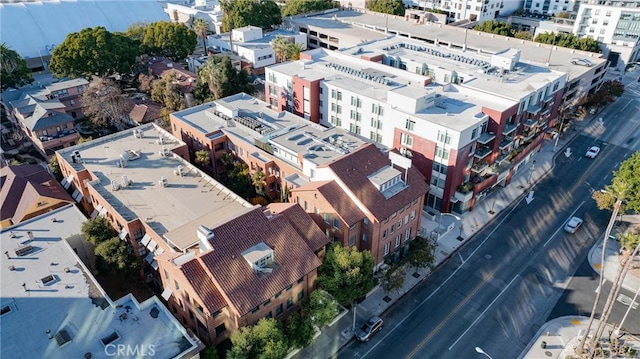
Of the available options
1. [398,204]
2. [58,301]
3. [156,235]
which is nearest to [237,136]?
[156,235]

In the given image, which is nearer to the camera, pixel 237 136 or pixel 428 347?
pixel 428 347

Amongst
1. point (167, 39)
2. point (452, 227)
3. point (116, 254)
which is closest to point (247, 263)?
point (116, 254)

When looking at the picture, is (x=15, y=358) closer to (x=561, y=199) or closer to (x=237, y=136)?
(x=237, y=136)

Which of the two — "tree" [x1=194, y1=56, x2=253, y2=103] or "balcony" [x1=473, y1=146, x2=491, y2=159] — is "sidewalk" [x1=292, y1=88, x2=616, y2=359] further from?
"tree" [x1=194, y1=56, x2=253, y2=103]

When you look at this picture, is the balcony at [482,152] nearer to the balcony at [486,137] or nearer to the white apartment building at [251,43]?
the balcony at [486,137]

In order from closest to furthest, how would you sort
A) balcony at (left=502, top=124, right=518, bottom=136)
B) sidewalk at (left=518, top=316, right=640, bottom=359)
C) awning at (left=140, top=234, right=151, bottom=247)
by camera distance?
1. sidewalk at (left=518, top=316, right=640, bottom=359)
2. awning at (left=140, top=234, right=151, bottom=247)
3. balcony at (left=502, top=124, right=518, bottom=136)

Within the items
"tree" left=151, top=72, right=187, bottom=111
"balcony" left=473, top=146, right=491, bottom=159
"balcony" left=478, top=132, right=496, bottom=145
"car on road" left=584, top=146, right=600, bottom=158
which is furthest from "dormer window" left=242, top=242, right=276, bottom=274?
"car on road" left=584, top=146, right=600, bottom=158
